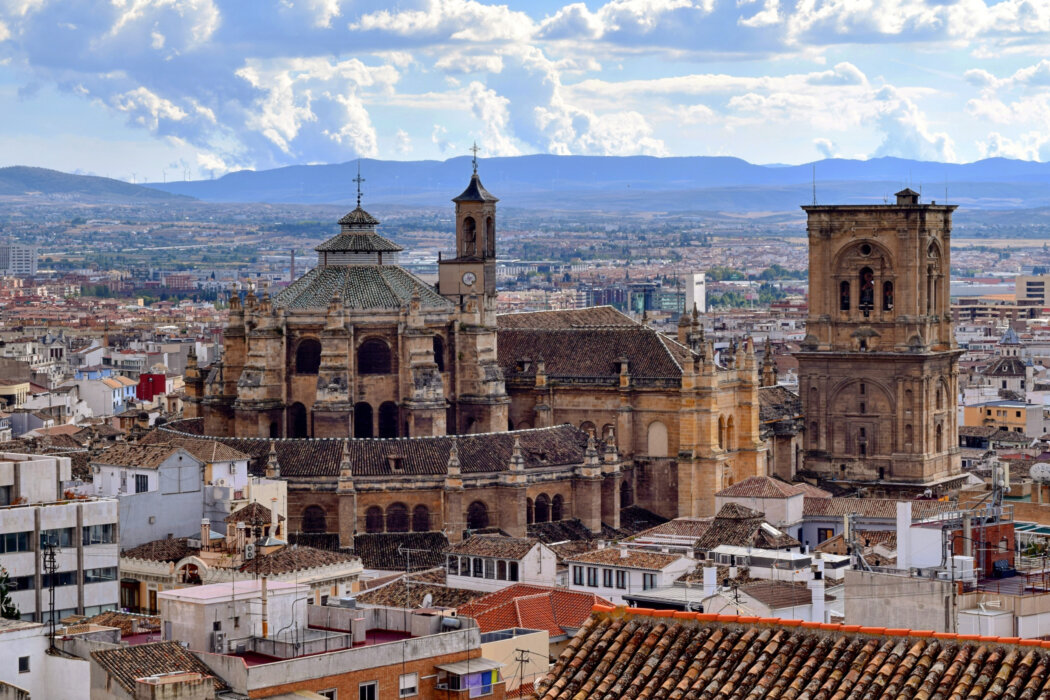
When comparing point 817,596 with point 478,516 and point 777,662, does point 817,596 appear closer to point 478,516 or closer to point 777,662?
point 777,662

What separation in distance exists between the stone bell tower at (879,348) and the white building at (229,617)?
57.2 m

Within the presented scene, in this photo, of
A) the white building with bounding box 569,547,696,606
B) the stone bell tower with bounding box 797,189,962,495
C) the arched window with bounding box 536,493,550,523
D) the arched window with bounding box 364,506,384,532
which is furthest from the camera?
the stone bell tower with bounding box 797,189,962,495

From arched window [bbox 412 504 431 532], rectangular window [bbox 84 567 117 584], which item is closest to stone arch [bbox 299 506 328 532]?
arched window [bbox 412 504 431 532]

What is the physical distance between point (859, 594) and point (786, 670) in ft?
32.3

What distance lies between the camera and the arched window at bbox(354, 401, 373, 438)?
90.4m

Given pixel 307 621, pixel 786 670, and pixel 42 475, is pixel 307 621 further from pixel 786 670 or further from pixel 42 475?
pixel 786 670

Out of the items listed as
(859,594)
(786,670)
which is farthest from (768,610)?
(786,670)

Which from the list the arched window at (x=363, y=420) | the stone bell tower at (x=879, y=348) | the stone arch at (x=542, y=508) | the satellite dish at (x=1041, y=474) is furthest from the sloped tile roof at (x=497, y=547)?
the stone bell tower at (x=879, y=348)

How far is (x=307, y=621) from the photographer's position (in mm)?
48188

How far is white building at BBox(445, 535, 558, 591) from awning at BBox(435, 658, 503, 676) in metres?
22.3

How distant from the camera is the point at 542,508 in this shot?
86562 millimetres

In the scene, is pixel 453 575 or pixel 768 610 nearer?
pixel 768 610

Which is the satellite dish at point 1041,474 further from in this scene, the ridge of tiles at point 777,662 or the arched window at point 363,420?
the ridge of tiles at point 777,662

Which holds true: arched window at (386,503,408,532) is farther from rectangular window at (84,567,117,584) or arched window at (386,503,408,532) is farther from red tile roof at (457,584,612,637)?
rectangular window at (84,567,117,584)
